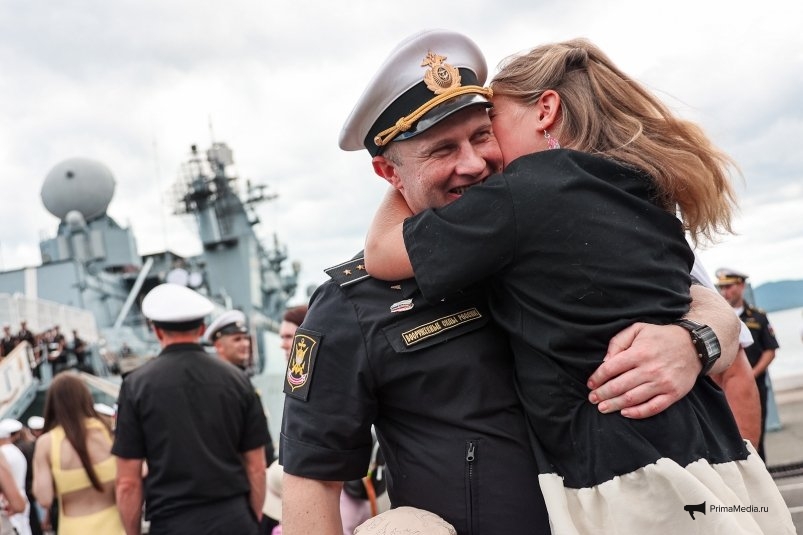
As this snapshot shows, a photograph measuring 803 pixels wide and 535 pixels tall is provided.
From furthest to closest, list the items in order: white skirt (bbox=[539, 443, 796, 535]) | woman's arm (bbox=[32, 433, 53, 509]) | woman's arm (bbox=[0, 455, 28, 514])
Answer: woman's arm (bbox=[0, 455, 28, 514])
woman's arm (bbox=[32, 433, 53, 509])
white skirt (bbox=[539, 443, 796, 535])

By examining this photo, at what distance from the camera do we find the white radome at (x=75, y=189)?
2903 cm

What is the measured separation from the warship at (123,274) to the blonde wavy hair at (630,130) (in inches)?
648

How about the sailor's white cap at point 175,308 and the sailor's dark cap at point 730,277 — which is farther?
the sailor's dark cap at point 730,277

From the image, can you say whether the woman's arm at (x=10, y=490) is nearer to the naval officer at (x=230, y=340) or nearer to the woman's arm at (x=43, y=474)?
the woman's arm at (x=43, y=474)

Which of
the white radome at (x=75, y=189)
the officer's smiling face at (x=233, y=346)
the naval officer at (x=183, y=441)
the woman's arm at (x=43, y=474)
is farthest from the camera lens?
the white radome at (x=75, y=189)

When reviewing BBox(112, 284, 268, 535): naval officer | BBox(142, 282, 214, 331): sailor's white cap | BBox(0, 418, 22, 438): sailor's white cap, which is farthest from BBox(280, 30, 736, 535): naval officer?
BBox(0, 418, 22, 438): sailor's white cap

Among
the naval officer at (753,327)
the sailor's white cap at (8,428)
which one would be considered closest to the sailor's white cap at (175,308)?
the sailor's white cap at (8,428)

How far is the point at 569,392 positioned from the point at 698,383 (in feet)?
1.17

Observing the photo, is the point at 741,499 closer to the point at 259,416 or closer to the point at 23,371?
the point at 259,416

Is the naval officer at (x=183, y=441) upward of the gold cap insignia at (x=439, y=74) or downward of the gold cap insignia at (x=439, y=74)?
downward

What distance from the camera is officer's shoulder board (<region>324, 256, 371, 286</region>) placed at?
1735 mm

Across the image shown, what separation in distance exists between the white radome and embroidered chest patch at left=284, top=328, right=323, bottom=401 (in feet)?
99.3

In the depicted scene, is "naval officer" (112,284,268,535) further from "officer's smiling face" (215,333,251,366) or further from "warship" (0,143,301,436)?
"warship" (0,143,301,436)

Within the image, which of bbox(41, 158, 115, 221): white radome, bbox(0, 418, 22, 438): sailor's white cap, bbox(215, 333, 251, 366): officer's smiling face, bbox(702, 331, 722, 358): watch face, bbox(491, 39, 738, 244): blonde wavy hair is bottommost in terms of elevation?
bbox(0, 418, 22, 438): sailor's white cap
